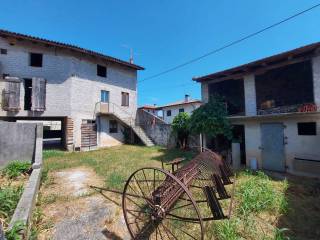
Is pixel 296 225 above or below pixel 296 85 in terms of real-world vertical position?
below

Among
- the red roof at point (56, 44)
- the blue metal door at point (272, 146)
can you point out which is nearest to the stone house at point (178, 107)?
the red roof at point (56, 44)

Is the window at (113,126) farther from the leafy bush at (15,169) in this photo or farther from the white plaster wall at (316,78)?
the white plaster wall at (316,78)

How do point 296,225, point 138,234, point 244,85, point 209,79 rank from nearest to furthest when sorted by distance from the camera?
point 138,234 → point 296,225 → point 244,85 → point 209,79

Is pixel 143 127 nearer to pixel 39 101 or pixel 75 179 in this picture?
pixel 39 101

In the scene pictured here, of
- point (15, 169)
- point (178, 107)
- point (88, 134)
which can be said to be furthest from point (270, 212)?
point (178, 107)

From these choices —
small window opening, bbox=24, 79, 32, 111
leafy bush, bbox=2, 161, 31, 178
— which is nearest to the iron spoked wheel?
leafy bush, bbox=2, 161, 31, 178

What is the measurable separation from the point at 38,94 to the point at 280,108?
16.6 meters

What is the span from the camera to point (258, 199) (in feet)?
18.0

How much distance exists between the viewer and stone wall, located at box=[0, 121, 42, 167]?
26.5ft

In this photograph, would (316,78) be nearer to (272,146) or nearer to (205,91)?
(272,146)

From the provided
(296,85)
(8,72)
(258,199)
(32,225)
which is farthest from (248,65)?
(8,72)

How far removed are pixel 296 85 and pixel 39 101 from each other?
1732cm

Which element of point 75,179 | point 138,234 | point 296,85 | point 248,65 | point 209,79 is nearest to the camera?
point 138,234

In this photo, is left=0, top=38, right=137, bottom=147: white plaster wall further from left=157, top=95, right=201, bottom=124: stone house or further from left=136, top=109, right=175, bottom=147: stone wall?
left=157, top=95, right=201, bottom=124: stone house
